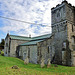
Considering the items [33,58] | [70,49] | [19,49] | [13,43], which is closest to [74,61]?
[70,49]

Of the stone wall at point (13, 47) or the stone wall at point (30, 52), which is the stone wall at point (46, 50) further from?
the stone wall at point (13, 47)

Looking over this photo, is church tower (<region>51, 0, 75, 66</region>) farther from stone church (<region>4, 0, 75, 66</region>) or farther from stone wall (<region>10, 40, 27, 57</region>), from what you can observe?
stone wall (<region>10, 40, 27, 57</region>)

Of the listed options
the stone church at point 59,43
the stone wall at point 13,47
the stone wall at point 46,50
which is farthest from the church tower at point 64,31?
the stone wall at point 13,47

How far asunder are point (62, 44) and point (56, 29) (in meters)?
4.78

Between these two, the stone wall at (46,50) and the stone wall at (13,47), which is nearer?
the stone wall at (46,50)

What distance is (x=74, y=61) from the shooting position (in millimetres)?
19797

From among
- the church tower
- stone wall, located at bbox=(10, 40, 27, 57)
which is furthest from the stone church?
stone wall, located at bbox=(10, 40, 27, 57)

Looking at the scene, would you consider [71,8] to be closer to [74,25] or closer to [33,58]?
[74,25]

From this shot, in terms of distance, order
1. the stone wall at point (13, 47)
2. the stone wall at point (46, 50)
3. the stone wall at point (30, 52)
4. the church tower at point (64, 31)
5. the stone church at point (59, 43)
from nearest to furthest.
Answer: the church tower at point (64, 31)
the stone church at point (59, 43)
the stone wall at point (46, 50)
the stone wall at point (30, 52)
the stone wall at point (13, 47)

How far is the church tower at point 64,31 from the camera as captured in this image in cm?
2083

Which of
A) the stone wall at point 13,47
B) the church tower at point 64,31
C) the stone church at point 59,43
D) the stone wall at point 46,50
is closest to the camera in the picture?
the church tower at point 64,31

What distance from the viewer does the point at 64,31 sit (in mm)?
22047

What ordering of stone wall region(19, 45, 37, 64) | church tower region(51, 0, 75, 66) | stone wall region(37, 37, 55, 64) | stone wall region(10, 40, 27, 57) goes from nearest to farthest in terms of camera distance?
church tower region(51, 0, 75, 66) < stone wall region(37, 37, 55, 64) < stone wall region(19, 45, 37, 64) < stone wall region(10, 40, 27, 57)

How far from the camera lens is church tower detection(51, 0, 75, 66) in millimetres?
20828
